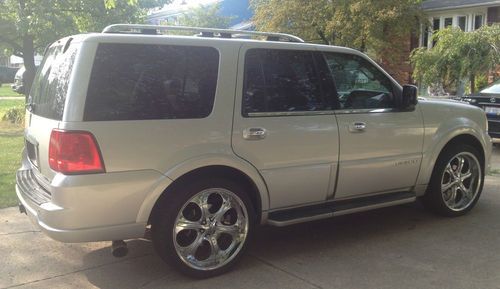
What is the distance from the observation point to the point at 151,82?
13.1 feet

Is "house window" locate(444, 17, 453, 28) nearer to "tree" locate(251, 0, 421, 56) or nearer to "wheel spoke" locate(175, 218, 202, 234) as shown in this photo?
"tree" locate(251, 0, 421, 56)

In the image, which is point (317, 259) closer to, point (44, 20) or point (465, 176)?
point (465, 176)

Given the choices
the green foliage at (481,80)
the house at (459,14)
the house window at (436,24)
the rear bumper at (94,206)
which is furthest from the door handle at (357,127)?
the house window at (436,24)

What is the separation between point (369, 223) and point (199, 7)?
96.4ft

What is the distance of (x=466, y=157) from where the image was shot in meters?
5.84

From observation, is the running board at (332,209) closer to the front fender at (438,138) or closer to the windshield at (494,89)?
A: the front fender at (438,138)

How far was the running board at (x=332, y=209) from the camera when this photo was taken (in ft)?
14.9

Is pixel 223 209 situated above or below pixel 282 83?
below

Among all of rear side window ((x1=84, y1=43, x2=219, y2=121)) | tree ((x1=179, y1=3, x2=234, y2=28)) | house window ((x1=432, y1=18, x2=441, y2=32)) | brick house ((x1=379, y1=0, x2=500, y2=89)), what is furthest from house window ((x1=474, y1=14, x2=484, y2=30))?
rear side window ((x1=84, y1=43, x2=219, y2=121))

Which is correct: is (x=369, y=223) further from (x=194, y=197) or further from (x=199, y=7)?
(x=199, y=7)

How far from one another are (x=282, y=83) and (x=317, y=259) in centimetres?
152

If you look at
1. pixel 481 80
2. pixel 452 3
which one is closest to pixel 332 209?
pixel 481 80

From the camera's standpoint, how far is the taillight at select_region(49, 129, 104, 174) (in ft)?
12.0

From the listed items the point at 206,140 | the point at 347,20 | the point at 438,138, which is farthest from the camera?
the point at 347,20
